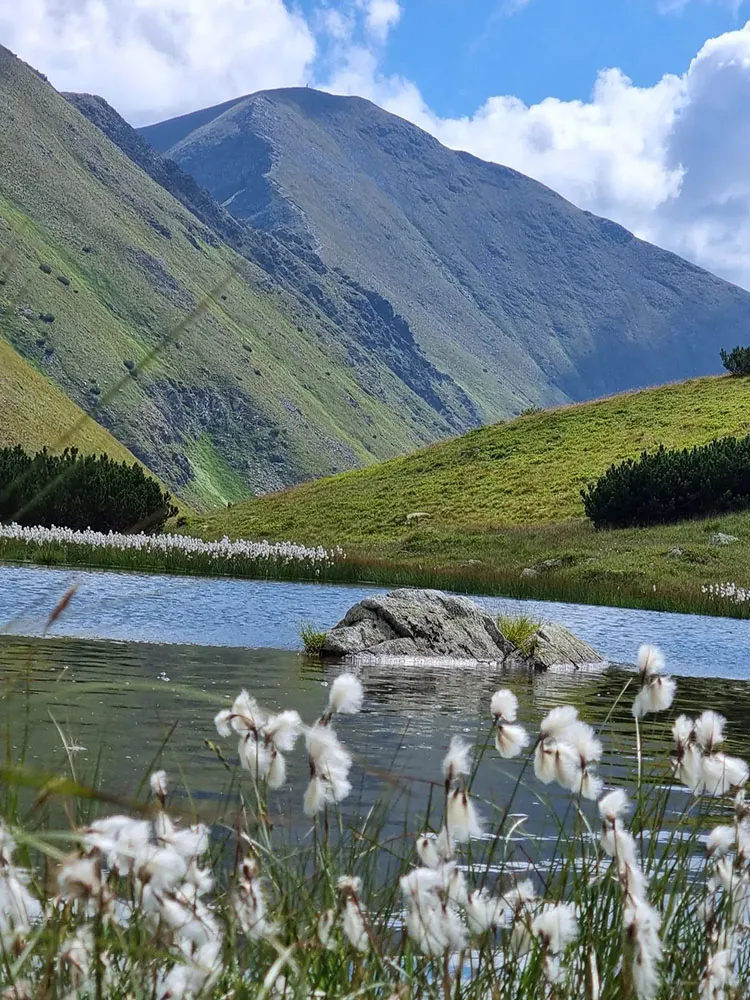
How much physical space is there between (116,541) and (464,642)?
13020mm

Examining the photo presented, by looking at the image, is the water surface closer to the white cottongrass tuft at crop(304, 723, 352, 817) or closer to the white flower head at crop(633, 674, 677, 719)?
the white flower head at crop(633, 674, 677, 719)

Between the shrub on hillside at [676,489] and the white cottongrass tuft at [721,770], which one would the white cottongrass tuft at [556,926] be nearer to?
the white cottongrass tuft at [721,770]

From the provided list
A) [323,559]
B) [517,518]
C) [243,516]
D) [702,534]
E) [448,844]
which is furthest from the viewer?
[243,516]

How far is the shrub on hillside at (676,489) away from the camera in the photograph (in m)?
46.2

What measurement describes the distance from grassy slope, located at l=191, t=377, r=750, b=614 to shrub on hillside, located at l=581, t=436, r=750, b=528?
1.49 meters

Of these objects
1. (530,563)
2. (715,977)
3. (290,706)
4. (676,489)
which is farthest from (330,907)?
(676,489)

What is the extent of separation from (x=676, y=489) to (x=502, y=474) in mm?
14294

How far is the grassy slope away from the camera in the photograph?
32.5m

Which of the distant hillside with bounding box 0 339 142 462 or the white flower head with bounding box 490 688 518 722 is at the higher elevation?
the distant hillside with bounding box 0 339 142 462

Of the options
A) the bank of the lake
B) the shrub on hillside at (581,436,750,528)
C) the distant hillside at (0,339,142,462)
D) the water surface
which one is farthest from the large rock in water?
the distant hillside at (0,339,142,462)

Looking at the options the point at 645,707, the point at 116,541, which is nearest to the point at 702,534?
the point at 116,541

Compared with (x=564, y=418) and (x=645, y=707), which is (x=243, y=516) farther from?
(x=645, y=707)

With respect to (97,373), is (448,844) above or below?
below

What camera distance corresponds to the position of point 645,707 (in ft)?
11.3
